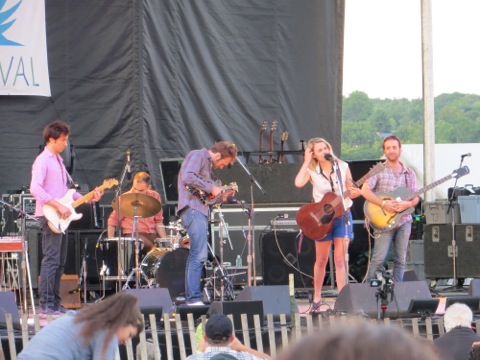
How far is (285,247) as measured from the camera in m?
12.6

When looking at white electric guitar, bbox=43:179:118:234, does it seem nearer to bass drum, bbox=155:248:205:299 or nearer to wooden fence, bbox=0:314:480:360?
wooden fence, bbox=0:314:480:360

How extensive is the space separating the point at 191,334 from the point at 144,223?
456 cm

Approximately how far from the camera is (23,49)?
535 inches

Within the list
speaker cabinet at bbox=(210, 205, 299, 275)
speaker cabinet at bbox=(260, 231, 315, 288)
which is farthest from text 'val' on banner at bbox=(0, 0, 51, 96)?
speaker cabinet at bbox=(260, 231, 315, 288)

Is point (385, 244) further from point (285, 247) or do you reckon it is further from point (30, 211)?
point (30, 211)

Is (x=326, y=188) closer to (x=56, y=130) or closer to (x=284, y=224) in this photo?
(x=284, y=224)

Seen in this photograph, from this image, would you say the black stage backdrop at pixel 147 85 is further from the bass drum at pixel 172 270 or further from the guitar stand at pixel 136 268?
the bass drum at pixel 172 270

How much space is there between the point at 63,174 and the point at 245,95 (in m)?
5.01

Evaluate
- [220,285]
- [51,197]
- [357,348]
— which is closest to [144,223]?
[220,285]

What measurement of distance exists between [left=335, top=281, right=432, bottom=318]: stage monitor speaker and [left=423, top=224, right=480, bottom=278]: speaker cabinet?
3.55 meters

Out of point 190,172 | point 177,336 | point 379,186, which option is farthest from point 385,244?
point 177,336

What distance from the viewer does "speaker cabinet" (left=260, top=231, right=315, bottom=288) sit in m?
12.6

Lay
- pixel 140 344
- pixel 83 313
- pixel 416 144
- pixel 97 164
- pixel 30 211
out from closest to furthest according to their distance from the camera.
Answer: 1. pixel 83 313
2. pixel 140 344
3. pixel 30 211
4. pixel 97 164
5. pixel 416 144

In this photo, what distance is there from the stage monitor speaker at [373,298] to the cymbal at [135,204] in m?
3.14
